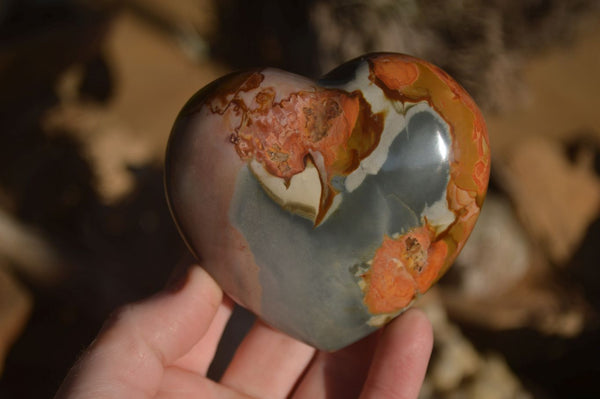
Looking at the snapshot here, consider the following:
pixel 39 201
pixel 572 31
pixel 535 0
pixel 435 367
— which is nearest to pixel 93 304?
pixel 39 201

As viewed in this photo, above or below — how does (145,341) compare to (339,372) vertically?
above

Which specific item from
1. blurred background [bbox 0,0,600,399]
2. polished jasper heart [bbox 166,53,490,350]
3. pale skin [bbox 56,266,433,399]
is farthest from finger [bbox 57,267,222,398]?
blurred background [bbox 0,0,600,399]

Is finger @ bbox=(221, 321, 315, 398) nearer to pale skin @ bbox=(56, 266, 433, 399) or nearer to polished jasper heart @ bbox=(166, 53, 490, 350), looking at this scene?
pale skin @ bbox=(56, 266, 433, 399)

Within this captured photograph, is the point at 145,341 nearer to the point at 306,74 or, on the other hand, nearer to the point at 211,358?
the point at 211,358

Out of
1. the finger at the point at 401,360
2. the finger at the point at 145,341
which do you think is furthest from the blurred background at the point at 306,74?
the finger at the point at 401,360

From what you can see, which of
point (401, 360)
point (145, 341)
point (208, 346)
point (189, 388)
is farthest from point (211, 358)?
point (401, 360)

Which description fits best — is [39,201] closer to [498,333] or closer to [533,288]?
[498,333]
